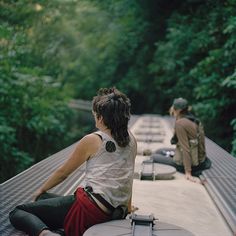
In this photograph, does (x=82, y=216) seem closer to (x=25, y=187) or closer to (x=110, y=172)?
(x=110, y=172)

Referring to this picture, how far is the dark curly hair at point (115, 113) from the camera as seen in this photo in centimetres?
305

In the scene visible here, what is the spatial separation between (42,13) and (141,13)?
5334 millimetres

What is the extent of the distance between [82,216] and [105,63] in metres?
17.6

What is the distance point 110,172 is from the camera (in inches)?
121

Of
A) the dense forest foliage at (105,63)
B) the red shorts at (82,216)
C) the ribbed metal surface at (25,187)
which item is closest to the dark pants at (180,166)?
the ribbed metal surface at (25,187)

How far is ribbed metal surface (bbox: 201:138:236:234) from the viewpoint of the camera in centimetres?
399

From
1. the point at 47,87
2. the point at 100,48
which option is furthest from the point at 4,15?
the point at 100,48

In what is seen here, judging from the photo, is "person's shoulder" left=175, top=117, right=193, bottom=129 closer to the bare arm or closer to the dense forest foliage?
the bare arm

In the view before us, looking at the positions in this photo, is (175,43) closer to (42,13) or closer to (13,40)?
(42,13)

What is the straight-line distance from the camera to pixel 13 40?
8.93 metres

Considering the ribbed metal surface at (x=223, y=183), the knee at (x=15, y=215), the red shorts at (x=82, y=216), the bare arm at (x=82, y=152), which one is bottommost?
the ribbed metal surface at (x=223, y=183)

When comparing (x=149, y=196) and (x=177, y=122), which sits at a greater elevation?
(x=177, y=122)

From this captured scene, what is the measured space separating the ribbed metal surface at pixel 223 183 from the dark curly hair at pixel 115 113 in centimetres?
115

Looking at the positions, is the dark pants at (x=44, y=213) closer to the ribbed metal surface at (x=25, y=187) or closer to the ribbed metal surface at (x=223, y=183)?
the ribbed metal surface at (x=25, y=187)
